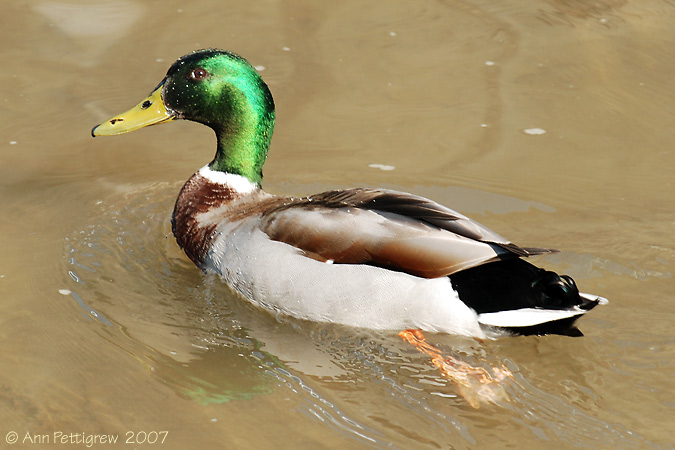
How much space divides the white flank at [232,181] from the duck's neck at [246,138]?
2 centimetres

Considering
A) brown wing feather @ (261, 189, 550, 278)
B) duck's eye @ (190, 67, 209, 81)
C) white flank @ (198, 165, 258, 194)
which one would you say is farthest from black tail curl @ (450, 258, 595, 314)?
duck's eye @ (190, 67, 209, 81)

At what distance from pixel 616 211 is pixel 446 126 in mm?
1522

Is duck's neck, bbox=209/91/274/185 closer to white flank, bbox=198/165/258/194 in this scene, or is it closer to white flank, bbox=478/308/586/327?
white flank, bbox=198/165/258/194

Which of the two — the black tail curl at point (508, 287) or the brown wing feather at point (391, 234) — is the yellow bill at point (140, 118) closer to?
the brown wing feather at point (391, 234)

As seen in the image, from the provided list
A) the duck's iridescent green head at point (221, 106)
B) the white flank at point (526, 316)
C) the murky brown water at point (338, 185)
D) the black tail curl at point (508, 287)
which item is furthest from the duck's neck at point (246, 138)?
the white flank at point (526, 316)

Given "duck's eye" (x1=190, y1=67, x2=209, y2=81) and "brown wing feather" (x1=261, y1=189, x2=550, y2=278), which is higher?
"duck's eye" (x1=190, y1=67, x2=209, y2=81)

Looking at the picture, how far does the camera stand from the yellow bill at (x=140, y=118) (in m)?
5.12

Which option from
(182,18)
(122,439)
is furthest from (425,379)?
(182,18)

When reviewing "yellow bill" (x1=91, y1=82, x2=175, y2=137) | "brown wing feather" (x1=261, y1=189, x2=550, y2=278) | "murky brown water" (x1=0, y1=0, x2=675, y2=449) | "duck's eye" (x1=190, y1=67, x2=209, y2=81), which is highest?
"duck's eye" (x1=190, y1=67, x2=209, y2=81)

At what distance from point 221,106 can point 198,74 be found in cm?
22

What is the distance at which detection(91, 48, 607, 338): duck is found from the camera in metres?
4.18

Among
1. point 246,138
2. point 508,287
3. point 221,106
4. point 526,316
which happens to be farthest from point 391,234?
point 221,106

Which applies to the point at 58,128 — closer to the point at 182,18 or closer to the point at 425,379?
the point at 182,18

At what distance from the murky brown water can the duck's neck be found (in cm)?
60
